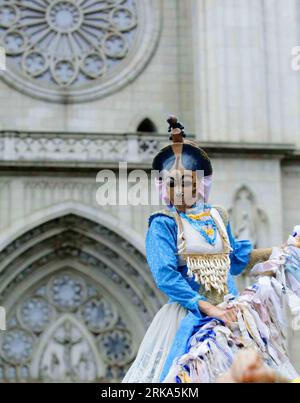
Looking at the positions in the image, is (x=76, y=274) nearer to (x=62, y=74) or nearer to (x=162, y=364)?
(x=62, y=74)

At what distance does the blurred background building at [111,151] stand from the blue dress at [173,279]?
11087mm

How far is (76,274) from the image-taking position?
17.5m

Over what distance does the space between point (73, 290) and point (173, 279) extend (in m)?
12.6

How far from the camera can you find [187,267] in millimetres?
5047

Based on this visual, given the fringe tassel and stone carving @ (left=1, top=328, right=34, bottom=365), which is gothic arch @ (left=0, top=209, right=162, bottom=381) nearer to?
stone carving @ (left=1, top=328, right=34, bottom=365)

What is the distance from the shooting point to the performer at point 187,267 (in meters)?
4.76

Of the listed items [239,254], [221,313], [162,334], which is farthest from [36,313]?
[221,313]

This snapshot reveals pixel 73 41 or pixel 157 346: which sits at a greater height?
pixel 73 41

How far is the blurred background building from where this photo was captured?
16578 millimetres

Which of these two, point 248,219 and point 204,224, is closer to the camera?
point 204,224
